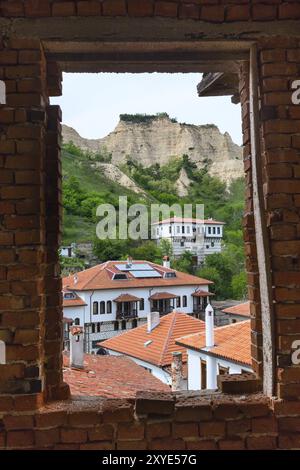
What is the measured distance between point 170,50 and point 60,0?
0.65 m

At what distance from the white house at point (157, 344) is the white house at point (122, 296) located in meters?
6.69

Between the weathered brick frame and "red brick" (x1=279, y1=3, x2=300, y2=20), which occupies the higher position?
"red brick" (x1=279, y1=3, x2=300, y2=20)

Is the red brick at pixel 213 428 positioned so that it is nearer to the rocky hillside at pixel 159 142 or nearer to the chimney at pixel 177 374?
the chimney at pixel 177 374

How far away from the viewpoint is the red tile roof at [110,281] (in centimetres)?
2312

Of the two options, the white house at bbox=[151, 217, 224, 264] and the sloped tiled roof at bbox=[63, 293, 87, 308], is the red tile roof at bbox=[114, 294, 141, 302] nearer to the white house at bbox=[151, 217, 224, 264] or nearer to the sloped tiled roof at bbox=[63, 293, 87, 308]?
the sloped tiled roof at bbox=[63, 293, 87, 308]

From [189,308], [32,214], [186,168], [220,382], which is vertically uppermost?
[186,168]

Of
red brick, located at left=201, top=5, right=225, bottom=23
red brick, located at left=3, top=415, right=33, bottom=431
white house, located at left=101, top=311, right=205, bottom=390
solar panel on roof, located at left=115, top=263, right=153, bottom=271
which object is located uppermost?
red brick, located at left=201, top=5, right=225, bottom=23

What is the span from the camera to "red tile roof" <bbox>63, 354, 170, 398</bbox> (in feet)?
11.4

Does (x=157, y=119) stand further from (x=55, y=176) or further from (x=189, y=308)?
(x=55, y=176)

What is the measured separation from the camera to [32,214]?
6.90 ft

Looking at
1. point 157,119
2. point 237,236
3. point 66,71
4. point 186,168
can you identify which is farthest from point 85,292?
point 157,119

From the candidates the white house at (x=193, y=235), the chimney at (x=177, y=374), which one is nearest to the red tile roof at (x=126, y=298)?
the chimney at (x=177, y=374)

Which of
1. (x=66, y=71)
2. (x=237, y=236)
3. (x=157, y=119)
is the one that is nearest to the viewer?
(x=66, y=71)

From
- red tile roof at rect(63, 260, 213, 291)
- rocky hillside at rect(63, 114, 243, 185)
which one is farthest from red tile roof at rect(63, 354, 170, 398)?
rocky hillside at rect(63, 114, 243, 185)
